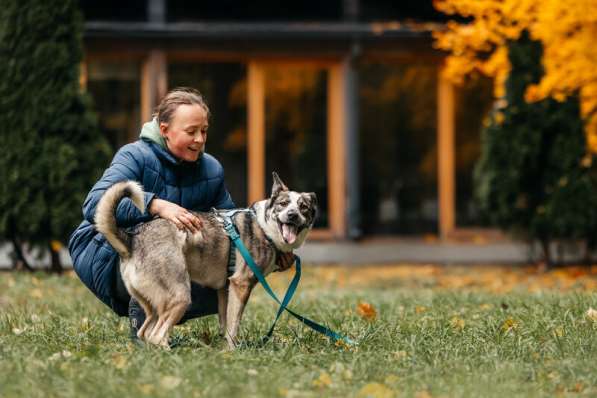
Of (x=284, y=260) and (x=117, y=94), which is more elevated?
(x=117, y=94)

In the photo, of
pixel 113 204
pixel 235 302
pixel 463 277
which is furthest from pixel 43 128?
pixel 113 204

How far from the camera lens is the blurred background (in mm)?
13648

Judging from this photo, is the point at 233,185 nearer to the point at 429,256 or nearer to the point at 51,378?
the point at 429,256

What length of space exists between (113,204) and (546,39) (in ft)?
25.7

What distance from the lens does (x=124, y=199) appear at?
17.6 ft

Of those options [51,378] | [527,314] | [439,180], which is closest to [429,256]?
[439,180]

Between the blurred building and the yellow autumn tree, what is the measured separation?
1.40m

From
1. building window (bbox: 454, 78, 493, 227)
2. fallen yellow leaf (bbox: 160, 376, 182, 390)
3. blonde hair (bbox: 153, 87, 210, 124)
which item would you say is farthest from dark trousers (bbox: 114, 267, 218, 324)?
building window (bbox: 454, 78, 493, 227)

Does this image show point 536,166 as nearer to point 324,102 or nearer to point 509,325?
point 324,102

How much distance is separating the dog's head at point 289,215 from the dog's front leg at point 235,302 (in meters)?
0.30

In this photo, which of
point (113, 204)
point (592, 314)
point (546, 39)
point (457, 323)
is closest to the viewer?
point (113, 204)

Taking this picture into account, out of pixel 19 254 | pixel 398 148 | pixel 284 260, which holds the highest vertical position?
pixel 398 148

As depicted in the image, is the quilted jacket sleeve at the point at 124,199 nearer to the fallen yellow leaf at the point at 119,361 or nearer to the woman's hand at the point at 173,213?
the woman's hand at the point at 173,213

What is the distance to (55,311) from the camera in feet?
24.8
